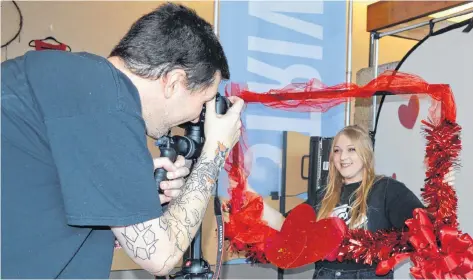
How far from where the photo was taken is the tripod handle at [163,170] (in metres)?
0.94

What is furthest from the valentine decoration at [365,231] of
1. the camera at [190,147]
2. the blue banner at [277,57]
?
the blue banner at [277,57]

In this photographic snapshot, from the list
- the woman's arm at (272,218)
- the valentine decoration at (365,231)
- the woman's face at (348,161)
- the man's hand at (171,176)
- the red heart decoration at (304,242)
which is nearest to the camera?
the man's hand at (171,176)

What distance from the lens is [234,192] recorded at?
1.73 m

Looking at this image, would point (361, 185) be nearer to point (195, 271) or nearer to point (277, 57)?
point (195, 271)

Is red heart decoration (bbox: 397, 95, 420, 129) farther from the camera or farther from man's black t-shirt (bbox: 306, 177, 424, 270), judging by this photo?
the camera

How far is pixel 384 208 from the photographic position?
1.80 m

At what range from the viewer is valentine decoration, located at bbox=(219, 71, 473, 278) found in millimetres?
1326

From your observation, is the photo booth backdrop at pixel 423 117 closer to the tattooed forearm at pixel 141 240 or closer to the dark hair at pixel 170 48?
the dark hair at pixel 170 48

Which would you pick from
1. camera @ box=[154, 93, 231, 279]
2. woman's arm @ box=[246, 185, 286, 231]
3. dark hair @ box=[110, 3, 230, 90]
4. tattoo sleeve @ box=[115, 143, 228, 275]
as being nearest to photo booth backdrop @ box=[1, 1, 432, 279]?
woman's arm @ box=[246, 185, 286, 231]

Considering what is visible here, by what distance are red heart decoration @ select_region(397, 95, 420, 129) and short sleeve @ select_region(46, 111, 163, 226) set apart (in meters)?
1.62

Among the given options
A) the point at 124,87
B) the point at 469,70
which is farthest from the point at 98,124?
the point at 469,70

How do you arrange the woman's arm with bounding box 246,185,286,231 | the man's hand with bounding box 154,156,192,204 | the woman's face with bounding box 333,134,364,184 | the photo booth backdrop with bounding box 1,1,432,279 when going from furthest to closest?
the photo booth backdrop with bounding box 1,1,432,279 → the woman's face with bounding box 333,134,364,184 → the woman's arm with bounding box 246,185,286,231 → the man's hand with bounding box 154,156,192,204

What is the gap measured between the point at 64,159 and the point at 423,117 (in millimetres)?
1701

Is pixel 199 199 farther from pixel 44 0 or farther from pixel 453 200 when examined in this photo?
pixel 44 0
